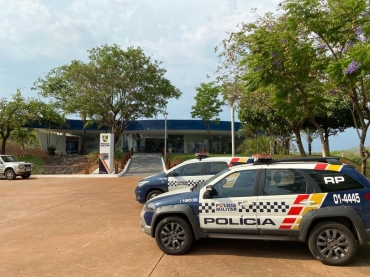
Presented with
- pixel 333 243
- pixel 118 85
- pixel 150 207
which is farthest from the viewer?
pixel 118 85

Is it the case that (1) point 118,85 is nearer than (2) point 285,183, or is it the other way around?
(2) point 285,183

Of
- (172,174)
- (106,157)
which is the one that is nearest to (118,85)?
(106,157)

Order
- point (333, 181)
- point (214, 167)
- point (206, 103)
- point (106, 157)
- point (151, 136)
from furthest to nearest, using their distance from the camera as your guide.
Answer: point (151, 136), point (206, 103), point (106, 157), point (214, 167), point (333, 181)

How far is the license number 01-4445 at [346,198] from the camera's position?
4.62 metres

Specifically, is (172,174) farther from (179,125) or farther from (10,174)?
(179,125)

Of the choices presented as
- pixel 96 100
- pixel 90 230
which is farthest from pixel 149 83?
pixel 90 230

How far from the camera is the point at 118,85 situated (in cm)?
2634

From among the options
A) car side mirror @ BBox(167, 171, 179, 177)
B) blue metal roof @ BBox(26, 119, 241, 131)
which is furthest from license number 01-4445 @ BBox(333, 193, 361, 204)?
blue metal roof @ BBox(26, 119, 241, 131)

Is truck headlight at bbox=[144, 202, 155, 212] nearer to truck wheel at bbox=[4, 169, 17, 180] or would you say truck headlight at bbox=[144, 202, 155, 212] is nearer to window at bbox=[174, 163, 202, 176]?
window at bbox=[174, 163, 202, 176]

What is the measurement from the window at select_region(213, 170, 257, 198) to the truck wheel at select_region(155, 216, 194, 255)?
0.79m

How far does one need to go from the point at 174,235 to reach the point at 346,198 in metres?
2.82

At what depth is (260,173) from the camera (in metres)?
5.14

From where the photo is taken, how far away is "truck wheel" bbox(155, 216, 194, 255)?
5184mm

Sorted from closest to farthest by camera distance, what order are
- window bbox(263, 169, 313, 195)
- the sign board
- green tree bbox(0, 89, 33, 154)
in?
window bbox(263, 169, 313, 195) → the sign board → green tree bbox(0, 89, 33, 154)
